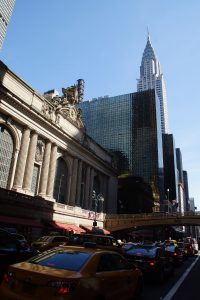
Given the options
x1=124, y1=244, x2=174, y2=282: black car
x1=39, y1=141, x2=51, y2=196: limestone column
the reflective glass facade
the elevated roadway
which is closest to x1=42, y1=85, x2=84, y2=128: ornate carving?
x1=39, y1=141, x2=51, y2=196: limestone column

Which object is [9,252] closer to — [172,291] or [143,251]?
[172,291]

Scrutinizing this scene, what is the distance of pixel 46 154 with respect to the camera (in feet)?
146

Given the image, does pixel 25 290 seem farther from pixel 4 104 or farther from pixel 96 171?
pixel 96 171

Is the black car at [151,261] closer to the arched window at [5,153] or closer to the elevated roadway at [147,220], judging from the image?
the arched window at [5,153]

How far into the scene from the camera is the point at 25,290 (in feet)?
17.1

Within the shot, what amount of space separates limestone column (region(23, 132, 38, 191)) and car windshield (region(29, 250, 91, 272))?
1315 inches

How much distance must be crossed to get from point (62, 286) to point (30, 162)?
36430mm

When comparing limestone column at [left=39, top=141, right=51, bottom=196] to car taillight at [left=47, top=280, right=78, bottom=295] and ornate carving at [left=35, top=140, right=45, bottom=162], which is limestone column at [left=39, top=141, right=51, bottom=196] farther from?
car taillight at [left=47, top=280, right=78, bottom=295]

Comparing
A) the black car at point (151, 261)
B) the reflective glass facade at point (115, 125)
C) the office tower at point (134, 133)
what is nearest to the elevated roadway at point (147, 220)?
the office tower at point (134, 133)

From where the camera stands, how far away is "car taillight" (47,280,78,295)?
501 cm

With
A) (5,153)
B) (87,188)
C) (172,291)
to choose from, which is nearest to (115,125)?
(87,188)

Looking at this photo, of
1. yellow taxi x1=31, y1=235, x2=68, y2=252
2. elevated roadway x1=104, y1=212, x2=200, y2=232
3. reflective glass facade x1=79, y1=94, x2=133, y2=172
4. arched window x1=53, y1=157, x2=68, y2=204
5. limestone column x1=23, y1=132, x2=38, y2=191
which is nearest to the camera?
yellow taxi x1=31, y1=235, x2=68, y2=252

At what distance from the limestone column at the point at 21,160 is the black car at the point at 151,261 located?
2680cm

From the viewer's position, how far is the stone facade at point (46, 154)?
37.2 m
